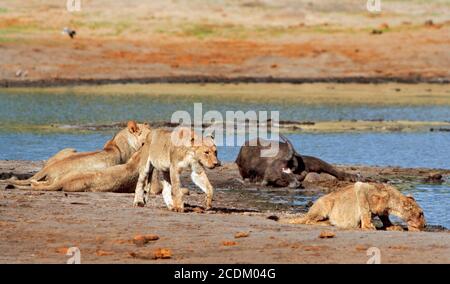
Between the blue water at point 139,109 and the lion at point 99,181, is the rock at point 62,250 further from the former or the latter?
the blue water at point 139,109

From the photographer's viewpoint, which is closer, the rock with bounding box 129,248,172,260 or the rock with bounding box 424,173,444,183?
the rock with bounding box 129,248,172,260

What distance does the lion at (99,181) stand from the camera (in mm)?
14805

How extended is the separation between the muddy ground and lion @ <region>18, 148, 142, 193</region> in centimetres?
53

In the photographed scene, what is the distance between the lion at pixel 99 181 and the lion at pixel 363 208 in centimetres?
320

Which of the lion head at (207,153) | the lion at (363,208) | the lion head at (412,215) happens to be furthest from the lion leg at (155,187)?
the lion head at (412,215)

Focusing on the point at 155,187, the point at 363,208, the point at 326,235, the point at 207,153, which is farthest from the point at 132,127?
the point at 326,235

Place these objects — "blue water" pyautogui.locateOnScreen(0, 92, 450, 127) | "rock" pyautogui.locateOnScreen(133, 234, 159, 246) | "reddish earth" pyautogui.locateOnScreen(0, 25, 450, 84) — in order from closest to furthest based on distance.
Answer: "rock" pyautogui.locateOnScreen(133, 234, 159, 246)
"blue water" pyautogui.locateOnScreen(0, 92, 450, 127)
"reddish earth" pyautogui.locateOnScreen(0, 25, 450, 84)

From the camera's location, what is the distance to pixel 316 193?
1709 centimetres

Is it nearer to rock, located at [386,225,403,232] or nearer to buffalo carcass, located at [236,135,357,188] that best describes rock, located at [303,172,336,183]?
buffalo carcass, located at [236,135,357,188]

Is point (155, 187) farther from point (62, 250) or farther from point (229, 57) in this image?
point (229, 57)

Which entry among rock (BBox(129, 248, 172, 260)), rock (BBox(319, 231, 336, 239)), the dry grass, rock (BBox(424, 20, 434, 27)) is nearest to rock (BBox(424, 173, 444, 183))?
rock (BBox(319, 231, 336, 239))

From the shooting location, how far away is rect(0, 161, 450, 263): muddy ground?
1023 centimetres

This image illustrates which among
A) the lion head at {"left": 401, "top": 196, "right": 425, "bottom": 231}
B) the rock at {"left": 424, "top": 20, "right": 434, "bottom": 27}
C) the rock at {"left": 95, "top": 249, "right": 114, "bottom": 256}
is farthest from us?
the rock at {"left": 424, "top": 20, "right": 434, "bottom": 27}
